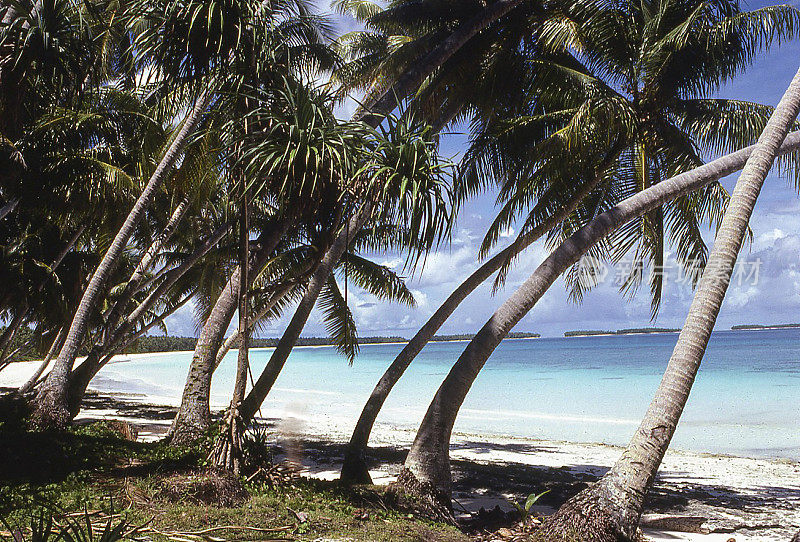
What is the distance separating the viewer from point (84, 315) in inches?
359

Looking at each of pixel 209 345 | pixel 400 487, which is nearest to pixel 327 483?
pixel 400 487

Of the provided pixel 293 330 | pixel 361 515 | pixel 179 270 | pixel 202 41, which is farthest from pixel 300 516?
pixel 179 270

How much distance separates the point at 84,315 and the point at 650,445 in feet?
25.8

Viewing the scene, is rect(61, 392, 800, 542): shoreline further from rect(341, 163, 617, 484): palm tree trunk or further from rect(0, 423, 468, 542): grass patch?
rect(0, 423, 468, 542): grass patch

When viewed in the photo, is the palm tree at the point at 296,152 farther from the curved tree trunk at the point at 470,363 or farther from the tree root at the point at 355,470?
the tree root at the point at 355,470

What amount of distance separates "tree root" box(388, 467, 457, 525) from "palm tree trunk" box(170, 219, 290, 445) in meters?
3.00

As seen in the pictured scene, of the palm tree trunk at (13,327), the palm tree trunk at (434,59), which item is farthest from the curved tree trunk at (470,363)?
the palm tree trunk at (13,327)

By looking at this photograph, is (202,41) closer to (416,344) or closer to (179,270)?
(416,344)

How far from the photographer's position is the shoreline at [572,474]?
7.64 metres

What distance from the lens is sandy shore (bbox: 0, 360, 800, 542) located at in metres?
7.61

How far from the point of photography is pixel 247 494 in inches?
221

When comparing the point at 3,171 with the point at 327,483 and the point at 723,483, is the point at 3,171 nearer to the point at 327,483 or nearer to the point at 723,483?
the point at 327,483

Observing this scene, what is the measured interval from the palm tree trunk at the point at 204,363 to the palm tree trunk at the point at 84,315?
1.90 m

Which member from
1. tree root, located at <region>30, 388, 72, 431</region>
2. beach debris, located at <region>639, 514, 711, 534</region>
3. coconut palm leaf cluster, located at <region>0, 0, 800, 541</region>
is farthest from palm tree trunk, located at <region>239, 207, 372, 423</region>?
beach debris, located at <region>639, 514, 711, 534</region>
